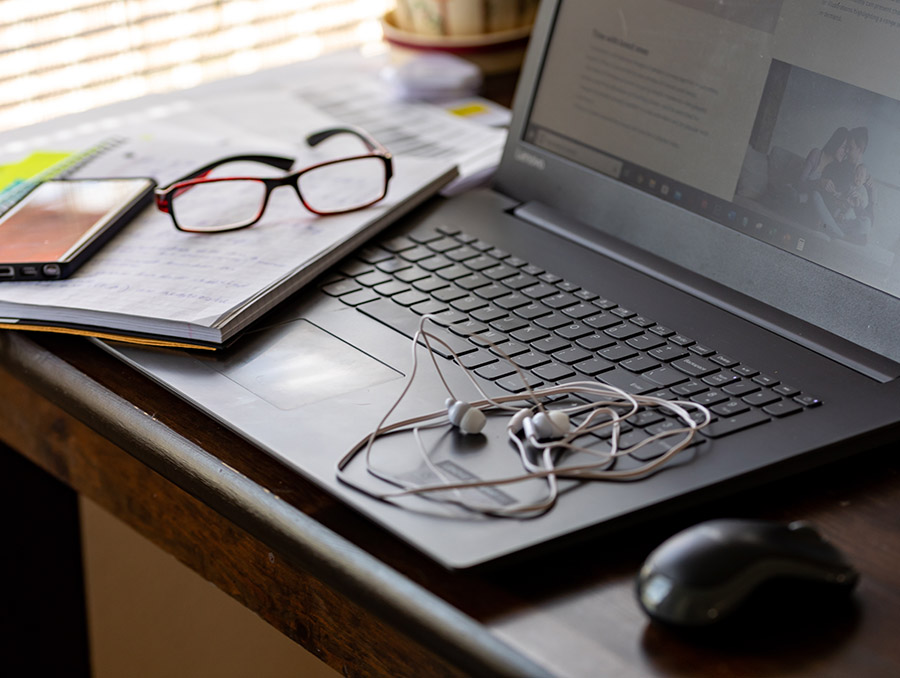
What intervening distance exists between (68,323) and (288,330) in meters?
0.14

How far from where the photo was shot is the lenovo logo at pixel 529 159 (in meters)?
0.85

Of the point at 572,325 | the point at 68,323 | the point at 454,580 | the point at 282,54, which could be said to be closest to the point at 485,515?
the point at 454,580

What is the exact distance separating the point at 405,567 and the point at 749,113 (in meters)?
0.40

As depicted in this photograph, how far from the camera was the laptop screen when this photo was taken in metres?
0.64

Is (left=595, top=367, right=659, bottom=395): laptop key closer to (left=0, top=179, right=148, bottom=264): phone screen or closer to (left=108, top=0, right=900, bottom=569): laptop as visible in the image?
(left=108, top=0, right=900, bottom=569): laptop

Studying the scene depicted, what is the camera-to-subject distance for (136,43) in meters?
1.95

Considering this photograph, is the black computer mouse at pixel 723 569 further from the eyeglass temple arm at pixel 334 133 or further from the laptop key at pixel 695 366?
the eyeglass temple arm at pixel 334 133

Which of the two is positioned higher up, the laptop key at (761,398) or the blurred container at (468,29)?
the blurred container at (468,29)

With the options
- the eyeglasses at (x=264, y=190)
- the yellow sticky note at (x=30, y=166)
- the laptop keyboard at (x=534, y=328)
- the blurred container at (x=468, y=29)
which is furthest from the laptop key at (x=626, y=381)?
the blurred container at (x=468, y=29)

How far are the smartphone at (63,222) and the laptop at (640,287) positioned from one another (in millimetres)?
103

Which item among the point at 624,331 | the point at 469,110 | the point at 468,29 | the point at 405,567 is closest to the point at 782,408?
the point at 624,331

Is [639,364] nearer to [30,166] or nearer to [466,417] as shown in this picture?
[466,417]

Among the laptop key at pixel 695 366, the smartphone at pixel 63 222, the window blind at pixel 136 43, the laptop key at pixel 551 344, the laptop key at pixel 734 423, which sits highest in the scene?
the laptop key at pixel 734 423

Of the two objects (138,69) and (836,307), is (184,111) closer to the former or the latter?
(836,307)
